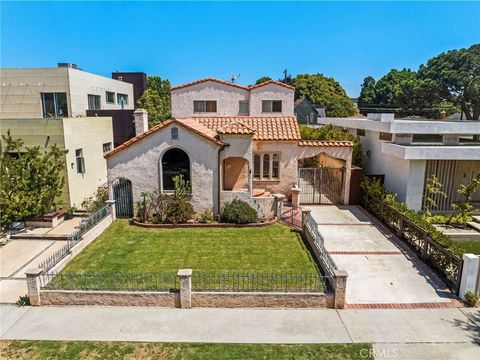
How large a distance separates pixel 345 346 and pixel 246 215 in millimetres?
9922

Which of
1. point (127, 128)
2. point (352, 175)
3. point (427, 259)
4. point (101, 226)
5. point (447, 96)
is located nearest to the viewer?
point (427, 259)

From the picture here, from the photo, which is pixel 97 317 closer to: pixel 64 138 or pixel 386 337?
pixel 386 337

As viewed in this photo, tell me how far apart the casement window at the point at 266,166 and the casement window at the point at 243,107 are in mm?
5922

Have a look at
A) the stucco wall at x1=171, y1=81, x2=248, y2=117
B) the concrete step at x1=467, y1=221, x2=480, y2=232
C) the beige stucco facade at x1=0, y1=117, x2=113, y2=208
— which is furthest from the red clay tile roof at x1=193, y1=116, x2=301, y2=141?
the concrete step at x1=467, y1=221, x2=480, y2=232

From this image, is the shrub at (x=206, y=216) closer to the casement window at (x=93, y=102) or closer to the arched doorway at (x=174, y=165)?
the arched doorway at (x=174, y=165)

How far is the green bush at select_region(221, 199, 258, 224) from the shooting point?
1889 centimetres

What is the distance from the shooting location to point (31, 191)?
18469 millimetres

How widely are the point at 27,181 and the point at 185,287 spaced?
1221cm

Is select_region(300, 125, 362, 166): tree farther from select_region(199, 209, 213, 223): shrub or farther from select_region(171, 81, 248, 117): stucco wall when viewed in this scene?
select_region(199, 209, 213, 223): shrub

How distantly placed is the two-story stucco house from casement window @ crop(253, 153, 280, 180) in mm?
33

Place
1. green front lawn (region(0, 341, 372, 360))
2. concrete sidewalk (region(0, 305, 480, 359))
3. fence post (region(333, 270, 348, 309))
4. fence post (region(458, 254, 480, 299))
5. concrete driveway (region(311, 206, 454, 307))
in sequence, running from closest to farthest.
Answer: green front lawn (region(0, 341, 372, 360)) < concrete sidewalk (region(0, 305, 480, 359)) < fence post (region(333, 270, 348, 309)) < fence post (region(458, 254, 480, 299)) < concrete driveway (region(311, 206, 454, 307))

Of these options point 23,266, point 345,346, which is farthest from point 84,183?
point 345,346

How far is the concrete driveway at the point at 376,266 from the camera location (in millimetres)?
12289

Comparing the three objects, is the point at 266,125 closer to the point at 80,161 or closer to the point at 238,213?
the point at 238,213
